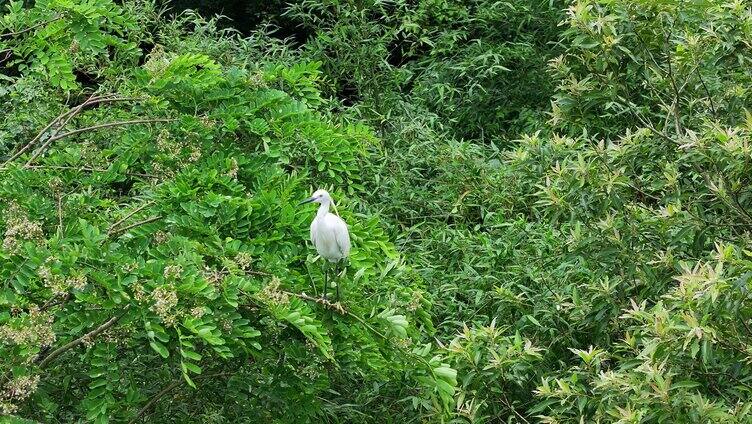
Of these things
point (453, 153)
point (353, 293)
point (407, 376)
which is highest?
point (353, 293)

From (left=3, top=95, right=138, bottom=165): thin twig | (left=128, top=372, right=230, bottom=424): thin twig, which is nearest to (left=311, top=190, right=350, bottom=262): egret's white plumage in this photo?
(left=128, top=372, right=230, bottom=424): thin twig

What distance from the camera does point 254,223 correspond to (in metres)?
4.32

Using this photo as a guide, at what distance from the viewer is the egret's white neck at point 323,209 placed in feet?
13.9

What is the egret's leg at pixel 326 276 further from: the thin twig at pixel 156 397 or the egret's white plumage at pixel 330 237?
the thin twig at pixel 156 397

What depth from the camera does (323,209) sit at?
4.32 m

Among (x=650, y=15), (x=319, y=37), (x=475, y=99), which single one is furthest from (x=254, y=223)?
(x=475, y=99)

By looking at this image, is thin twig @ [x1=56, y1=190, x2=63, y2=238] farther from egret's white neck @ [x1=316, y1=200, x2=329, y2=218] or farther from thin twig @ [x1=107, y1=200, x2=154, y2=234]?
egret's white neck @ [x1=316, y1=200, x2=329, y2=218]

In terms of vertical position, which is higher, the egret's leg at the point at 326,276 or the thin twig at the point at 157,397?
the egret's leg at the point at 326,276

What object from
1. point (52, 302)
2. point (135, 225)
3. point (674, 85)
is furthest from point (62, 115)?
point (674, 85)

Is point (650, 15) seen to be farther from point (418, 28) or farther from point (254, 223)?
point (418, 28)

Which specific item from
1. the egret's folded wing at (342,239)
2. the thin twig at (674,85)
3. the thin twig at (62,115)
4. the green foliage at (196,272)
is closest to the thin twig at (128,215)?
the green foliage at (196,272)

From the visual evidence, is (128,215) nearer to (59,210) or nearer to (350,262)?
(59,210)

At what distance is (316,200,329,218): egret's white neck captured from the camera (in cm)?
424

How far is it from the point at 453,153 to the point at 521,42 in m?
2.00
